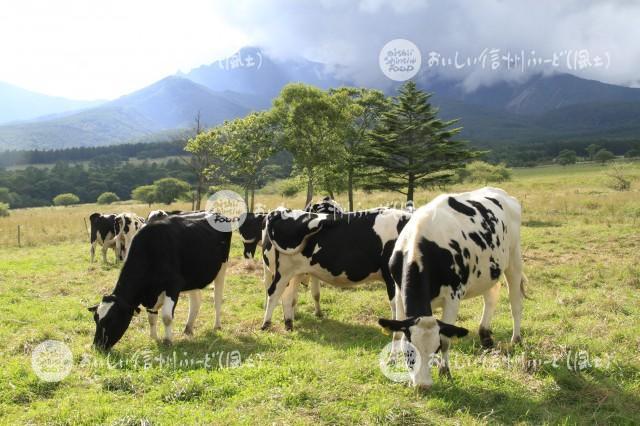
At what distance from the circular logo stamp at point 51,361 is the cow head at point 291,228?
12.8ft

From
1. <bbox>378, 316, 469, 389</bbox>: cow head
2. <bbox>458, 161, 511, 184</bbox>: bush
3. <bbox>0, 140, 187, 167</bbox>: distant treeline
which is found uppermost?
<bbox>0, 140, 187, 167</bbox>: distant treeline

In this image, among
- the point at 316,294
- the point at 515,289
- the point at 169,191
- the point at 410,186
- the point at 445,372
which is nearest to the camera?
the point at 445,372

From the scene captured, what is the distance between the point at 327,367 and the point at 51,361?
3.90m

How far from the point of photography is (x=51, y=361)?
689cm

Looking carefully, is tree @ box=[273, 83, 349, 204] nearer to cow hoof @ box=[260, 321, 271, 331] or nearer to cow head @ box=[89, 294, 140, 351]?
cow hoof @ box=[260, 321, 271, 331]

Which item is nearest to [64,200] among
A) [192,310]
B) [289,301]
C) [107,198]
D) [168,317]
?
[107,198]

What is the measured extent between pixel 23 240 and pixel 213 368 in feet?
84.1

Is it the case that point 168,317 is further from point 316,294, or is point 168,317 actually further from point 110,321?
point 316,294

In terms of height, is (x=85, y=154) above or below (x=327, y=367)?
above

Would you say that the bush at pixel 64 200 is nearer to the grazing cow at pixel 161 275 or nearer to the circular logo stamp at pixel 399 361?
the grazing cow at pixel 161 275

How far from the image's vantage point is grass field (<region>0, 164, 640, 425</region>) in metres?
5.28

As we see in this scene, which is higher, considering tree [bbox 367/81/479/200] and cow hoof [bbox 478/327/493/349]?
tree [bbox 367/81/479/200]

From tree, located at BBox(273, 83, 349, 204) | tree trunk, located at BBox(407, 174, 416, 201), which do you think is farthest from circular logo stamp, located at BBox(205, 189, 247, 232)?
tree trunk, located at BBox(407, 174, 416, 201)

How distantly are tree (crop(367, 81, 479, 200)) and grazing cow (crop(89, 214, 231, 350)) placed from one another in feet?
80.2
